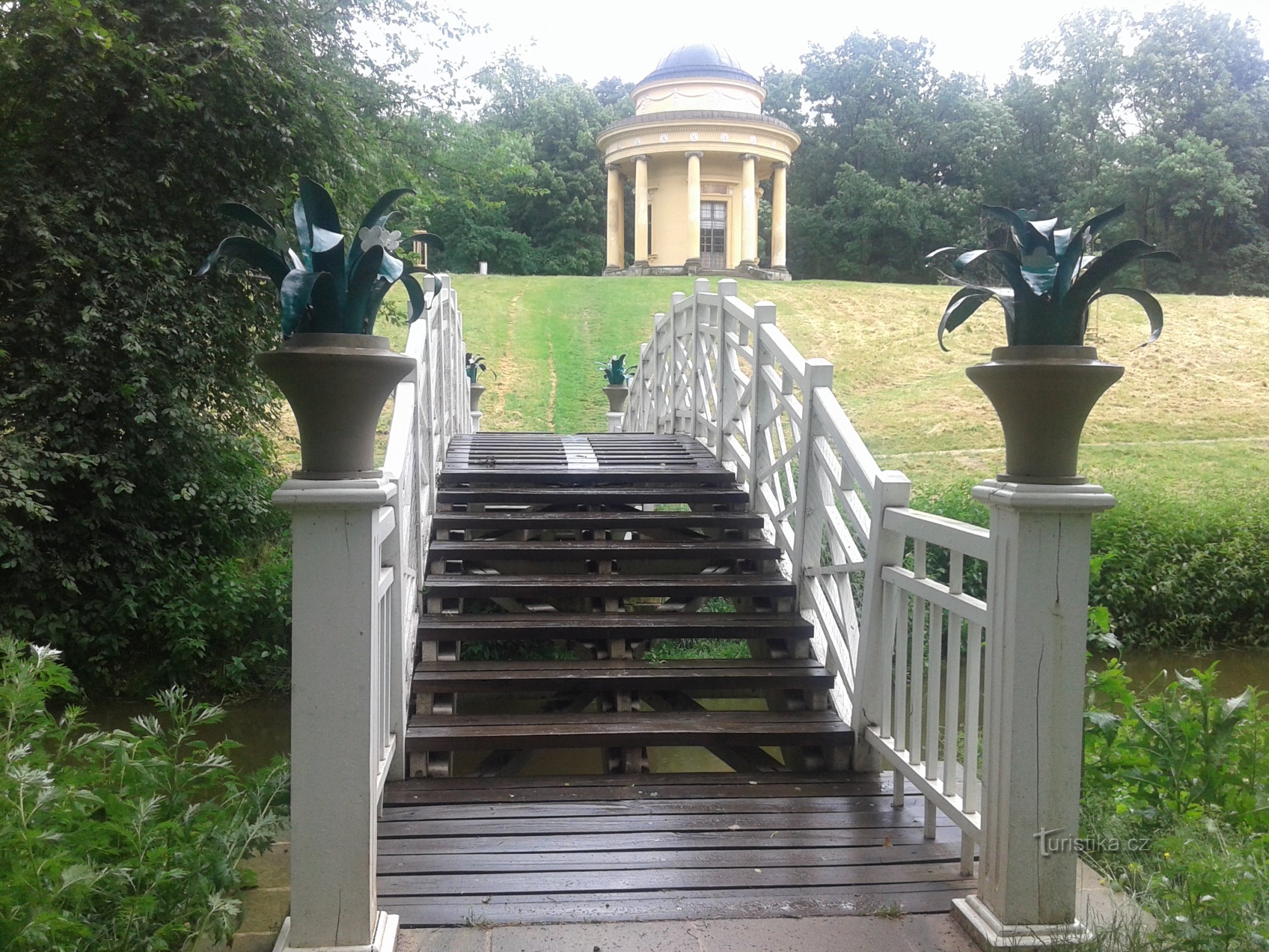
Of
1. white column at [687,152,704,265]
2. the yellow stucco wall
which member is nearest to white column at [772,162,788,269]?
the yellow stucco wall

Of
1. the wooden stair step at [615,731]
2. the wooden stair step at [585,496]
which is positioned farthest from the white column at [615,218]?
the wooden stair step at [615,731]

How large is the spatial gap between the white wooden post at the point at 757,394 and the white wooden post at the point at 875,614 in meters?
1.85

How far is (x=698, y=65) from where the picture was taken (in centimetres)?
3111

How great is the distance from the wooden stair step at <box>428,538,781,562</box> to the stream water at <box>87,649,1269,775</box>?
867mm

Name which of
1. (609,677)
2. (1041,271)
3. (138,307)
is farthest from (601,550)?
(138,307)

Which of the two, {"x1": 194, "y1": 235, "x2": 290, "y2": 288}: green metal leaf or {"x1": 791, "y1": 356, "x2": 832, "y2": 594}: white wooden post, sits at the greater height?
{"x1": 194, "y1": 235, "x2": 290, "y2": 288}: green metal leaf

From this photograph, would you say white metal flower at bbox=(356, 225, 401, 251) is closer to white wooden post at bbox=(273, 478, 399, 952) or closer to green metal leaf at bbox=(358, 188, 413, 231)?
green metal leaf at bbox=(358, 188, 413, 231)

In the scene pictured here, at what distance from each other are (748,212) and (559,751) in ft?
88.5

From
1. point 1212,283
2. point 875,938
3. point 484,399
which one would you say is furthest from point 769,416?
point 1212,283

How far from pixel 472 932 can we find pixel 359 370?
1566 millimetres

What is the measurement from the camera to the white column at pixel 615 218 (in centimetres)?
3244

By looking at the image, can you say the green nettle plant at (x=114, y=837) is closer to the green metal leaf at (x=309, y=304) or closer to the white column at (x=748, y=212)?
the green metal leaf at (x=309, y=304)

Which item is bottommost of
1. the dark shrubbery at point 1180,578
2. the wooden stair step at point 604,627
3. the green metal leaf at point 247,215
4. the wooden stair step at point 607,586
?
the dark shrubbery at point 1180,578

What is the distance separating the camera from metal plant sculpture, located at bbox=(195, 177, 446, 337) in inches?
94.1
